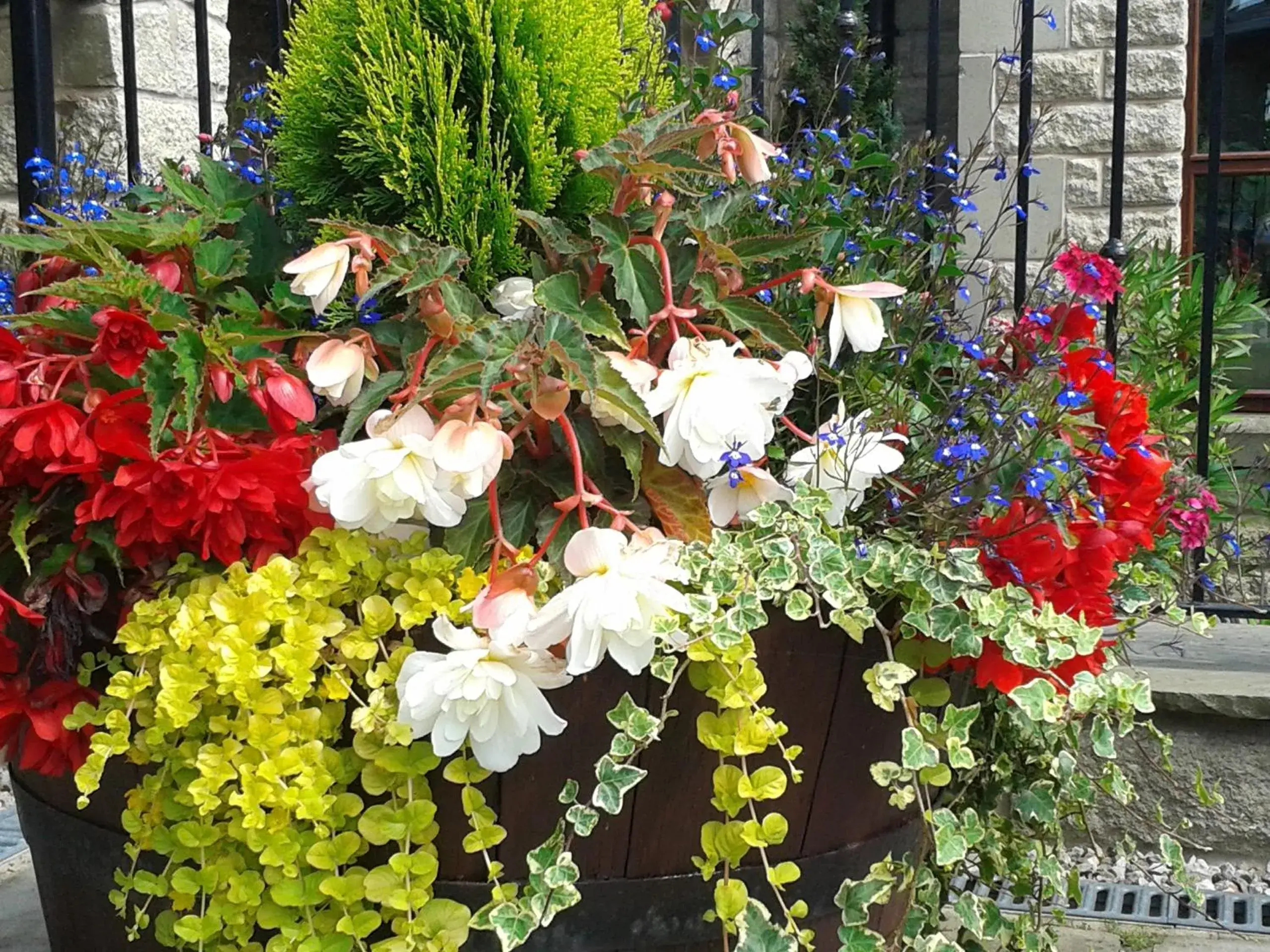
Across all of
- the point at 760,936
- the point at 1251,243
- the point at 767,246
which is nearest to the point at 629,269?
the point at 767,246

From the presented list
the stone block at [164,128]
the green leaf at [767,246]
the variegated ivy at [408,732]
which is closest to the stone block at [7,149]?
the stone block at [164,128]

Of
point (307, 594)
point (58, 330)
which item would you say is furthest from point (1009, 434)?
point (58, 330)

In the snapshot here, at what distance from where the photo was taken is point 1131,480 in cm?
137

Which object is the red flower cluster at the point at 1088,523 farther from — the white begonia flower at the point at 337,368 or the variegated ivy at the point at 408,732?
the white begonia flower at the point at 337,368

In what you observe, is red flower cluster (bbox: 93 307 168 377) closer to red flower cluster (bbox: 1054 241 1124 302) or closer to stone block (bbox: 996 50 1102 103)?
red flower cluster (bbox: 1054 241 1124 302)

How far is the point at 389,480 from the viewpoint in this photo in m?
1.03

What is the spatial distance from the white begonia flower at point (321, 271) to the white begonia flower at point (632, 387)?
25 cm

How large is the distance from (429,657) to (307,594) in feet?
0.55

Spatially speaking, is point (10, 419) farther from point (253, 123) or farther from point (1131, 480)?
point (1131, 480)

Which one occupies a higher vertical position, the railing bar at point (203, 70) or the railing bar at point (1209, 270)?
the railing bar at point (203, 70)

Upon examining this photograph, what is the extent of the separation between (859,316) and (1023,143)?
103 cm

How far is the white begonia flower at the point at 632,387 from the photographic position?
3.58ft

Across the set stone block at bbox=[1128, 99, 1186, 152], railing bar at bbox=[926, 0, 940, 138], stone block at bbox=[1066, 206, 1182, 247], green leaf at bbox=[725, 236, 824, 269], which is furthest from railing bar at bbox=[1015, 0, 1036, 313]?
stone block at bbox=[1128, 99, 1186, 152]

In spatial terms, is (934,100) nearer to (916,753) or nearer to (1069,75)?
(916,753)
